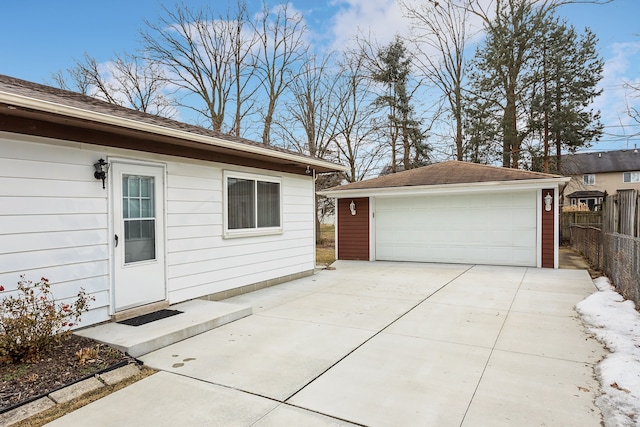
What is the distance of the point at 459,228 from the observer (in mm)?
10406

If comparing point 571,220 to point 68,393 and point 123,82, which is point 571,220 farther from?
point 123,82

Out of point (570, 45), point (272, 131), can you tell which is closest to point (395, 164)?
point (272, 131)

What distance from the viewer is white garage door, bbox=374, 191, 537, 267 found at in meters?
9.70

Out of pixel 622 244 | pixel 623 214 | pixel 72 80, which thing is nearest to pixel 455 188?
pixel 623 214

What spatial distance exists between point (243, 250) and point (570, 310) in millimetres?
5293

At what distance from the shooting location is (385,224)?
11.4m

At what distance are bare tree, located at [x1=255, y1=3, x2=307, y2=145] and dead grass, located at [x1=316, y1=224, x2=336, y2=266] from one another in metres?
5.58

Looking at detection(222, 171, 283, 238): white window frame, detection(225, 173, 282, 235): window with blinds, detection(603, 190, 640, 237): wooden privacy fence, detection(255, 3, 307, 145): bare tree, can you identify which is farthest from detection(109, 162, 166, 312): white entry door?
detection(255, 3, 307, 145): bare tree

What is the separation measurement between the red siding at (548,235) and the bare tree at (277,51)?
40.2 ft

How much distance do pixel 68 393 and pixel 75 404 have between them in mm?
177

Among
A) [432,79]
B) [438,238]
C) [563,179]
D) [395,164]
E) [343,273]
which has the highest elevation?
[432,79]

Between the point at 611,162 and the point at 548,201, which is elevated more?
the point at 611,162

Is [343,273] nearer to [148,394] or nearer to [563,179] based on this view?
[563,179]

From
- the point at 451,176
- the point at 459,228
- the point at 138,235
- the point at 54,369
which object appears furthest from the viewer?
the point at 451,176
